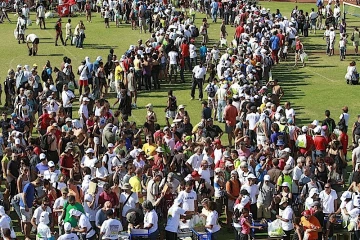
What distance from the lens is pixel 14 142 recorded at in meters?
18.8

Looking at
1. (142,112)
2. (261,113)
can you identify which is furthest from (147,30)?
(261,113)

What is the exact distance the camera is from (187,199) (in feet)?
51.3

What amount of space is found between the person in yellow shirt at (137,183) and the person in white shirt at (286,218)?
294cm

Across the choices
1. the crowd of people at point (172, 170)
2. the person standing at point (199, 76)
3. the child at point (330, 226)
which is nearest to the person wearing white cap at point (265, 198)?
the crowd of people at point (172, 170)

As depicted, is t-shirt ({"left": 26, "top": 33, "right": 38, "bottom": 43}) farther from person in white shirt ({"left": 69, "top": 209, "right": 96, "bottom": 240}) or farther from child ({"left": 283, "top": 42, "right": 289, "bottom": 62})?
person in white shirt ({"left": 69, "top": 209, "right": 96, "bottom": 240})

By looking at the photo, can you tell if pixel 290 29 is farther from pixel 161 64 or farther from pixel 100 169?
pixel 100 169

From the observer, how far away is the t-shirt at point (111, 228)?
14289 millimetres

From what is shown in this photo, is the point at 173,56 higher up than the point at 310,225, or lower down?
higher up

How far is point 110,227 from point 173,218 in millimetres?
1509

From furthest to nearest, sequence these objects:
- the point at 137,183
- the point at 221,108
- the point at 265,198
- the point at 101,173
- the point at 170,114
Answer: the point at 221,108 → the point at 170,114 → the point at 101,173 → the point at 265,198 → the point at 137,183

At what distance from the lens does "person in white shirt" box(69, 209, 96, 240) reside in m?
14.4

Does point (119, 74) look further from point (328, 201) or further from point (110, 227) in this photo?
point (110, 227)

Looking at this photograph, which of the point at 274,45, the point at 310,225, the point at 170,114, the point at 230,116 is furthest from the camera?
the point at 274,45

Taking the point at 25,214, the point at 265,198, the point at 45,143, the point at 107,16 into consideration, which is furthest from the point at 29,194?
the point at 107,16
